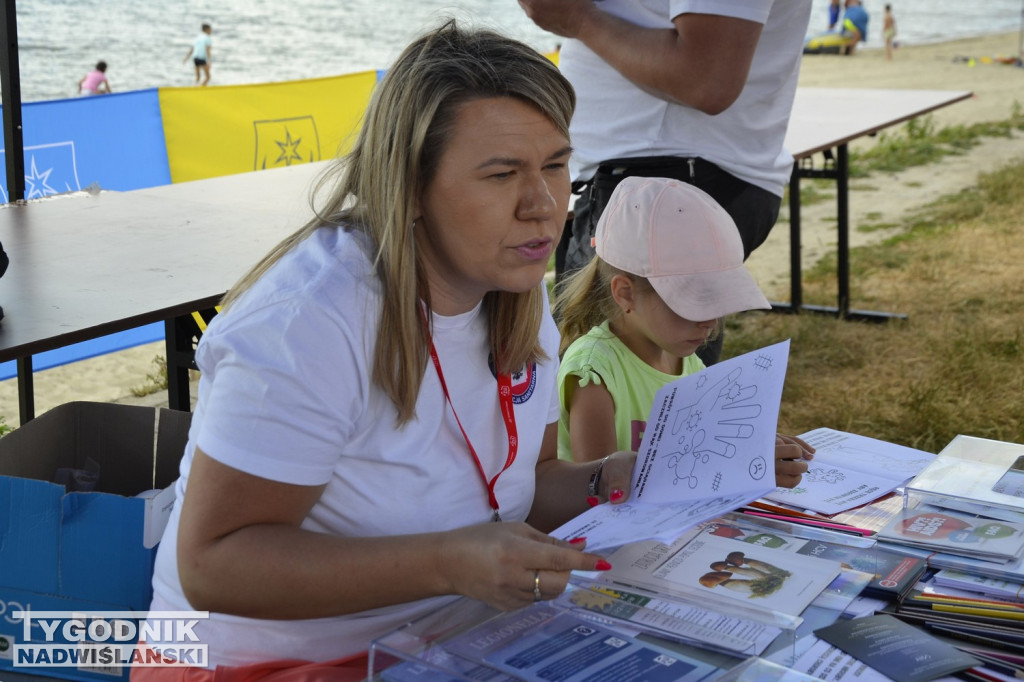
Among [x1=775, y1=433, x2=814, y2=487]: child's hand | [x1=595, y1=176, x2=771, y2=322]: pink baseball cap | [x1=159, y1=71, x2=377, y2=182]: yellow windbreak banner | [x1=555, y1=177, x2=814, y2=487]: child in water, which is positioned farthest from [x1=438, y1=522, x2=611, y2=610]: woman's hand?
[x1=159, y1=71, x2=377, y2=182]: yellow windbreak banner

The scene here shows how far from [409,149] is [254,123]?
4.94 m

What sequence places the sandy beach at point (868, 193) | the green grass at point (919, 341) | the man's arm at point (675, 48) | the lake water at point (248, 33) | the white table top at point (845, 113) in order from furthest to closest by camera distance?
1. the lake water at point (248, 33)
2. the sandy beach at point (868, 193)
3. the white table top at point (845, 113)
4. the green grass at point (919, 341)
5. the man's arm at point (675, 48)

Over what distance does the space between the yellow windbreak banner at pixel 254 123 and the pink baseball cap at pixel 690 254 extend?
4.06m

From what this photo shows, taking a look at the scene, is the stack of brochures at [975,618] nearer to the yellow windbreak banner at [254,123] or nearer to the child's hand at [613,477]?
the child's hand at [613,477]

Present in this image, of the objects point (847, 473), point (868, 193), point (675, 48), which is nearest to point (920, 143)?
point (868, 193)

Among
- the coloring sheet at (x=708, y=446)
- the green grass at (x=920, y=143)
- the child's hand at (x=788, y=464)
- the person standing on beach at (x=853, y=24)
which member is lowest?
the child's hand at (x=788, y=464)

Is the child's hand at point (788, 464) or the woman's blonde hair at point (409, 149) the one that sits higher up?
the woman's blonde hair at point (409, 149)

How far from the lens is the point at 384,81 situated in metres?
1.36

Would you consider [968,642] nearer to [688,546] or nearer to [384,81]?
[688,546]

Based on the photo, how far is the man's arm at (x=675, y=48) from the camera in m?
2.10

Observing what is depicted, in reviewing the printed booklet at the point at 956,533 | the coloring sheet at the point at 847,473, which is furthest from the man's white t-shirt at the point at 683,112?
the printed booklet at the point at 956,533

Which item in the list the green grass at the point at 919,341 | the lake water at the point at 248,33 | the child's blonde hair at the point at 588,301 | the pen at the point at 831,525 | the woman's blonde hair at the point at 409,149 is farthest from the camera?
the lake water at the point at 248,33

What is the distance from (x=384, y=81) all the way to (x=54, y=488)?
0.77 meters

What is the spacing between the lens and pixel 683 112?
2.28 metres
